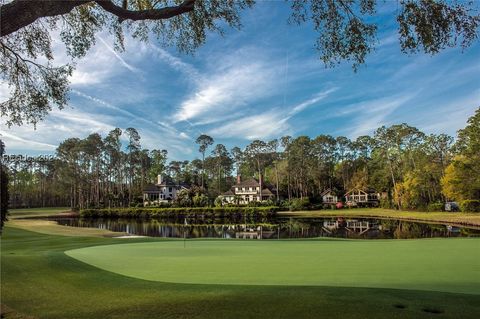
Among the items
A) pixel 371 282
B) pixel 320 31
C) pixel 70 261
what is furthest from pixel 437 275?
pixel 70 261

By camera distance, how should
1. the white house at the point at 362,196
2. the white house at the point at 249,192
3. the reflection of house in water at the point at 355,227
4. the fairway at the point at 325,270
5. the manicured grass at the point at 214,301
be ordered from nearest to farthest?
the manicured grass at the point at 214,301
the fairway at the point at 325,270
the reflection of house in water at the point at 355,227
the white house at the point at 362,196
the white house at the point at 249,192

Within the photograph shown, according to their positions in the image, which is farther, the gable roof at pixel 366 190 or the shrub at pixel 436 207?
the gable roof at pixel 366 190

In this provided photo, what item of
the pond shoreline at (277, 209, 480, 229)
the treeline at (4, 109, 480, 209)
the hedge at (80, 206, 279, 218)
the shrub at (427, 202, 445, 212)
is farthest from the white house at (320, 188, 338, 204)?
the shrub at (427, 202, 445, 212)

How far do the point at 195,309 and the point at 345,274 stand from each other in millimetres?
3971

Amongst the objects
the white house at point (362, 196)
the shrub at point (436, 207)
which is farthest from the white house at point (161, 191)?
the shrub at point (436, 207)

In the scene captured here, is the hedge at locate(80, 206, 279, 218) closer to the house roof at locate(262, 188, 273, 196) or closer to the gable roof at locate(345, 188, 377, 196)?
the house roof at locate(262, 188, 273, 196)

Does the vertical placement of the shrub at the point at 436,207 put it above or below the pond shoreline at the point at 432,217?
above

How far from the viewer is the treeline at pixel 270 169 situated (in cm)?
5541

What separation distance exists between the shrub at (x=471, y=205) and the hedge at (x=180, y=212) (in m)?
23.5

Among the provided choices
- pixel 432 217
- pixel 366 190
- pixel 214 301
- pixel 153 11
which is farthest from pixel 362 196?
pixel 153 11

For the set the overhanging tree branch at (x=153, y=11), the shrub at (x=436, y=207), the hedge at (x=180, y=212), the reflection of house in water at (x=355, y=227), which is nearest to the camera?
the overhanging tree branch at (x=153, y=11)

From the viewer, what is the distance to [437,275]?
732 cm

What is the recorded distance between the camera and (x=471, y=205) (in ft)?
131

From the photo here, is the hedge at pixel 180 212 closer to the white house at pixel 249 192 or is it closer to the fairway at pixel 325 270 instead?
the white house at pixel 249 192
